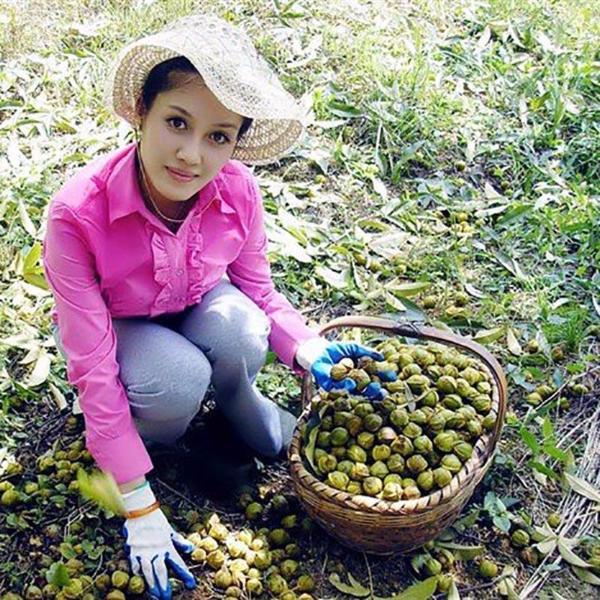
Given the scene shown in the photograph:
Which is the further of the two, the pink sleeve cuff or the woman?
the pink sleeve cuff

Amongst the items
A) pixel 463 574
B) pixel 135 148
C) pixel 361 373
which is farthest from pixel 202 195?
pixel 463 574

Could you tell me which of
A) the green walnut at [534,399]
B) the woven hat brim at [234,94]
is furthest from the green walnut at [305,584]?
the woven hat brim at [234,94]

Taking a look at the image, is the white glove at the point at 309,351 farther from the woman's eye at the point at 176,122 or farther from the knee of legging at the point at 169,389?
the woman's eye at the point at 176,122

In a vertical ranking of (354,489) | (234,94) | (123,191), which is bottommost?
(354,489)

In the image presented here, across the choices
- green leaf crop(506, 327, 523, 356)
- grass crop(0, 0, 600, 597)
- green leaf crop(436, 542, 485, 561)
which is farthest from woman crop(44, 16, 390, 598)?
green leaf crop(506, 327, 523, 356)

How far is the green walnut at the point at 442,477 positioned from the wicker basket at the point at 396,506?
0.01 metres

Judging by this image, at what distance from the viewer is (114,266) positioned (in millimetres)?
1894

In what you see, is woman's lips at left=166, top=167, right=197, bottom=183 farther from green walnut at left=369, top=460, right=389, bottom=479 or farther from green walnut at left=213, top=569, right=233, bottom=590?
green walnut at left=213, top=569, right=233, bottom=590

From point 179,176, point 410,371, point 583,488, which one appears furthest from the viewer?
point 583,488

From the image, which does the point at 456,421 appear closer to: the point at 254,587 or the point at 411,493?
the point at 411,493

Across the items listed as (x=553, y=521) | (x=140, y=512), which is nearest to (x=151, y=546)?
(x=140, y=512)

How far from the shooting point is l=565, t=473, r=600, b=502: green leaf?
7.37 feet

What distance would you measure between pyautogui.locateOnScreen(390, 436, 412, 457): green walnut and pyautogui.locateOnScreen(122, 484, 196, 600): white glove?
509 millimetres

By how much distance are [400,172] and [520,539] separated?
58.2 inches
